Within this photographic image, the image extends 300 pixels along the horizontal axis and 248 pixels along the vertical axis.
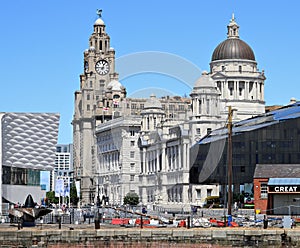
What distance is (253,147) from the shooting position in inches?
5984

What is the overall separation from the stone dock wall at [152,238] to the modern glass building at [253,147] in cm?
6493

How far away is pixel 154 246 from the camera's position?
70812 millimetres

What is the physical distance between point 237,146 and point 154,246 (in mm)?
85086

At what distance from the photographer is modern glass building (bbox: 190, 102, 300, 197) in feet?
479

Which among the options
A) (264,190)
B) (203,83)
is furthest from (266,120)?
(203,83)

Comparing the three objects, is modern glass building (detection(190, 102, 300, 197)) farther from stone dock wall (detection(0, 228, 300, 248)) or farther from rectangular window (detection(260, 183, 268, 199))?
stone dock wall (detection(0, 228, 300, 248))

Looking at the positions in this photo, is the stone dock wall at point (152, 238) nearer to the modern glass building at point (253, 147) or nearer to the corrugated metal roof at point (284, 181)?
the corrugated metal roof at point (284, 181)

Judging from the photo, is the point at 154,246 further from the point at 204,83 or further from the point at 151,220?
the point at 204,83

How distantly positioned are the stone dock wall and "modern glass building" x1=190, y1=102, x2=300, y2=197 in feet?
213

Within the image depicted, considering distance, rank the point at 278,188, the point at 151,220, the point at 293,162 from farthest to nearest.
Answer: the point at 293,162
the point at 278,188
the point at 151,220

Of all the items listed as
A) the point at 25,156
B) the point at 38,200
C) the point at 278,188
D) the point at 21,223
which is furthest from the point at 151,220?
the point at 38,200

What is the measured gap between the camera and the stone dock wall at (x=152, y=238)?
2768 inches

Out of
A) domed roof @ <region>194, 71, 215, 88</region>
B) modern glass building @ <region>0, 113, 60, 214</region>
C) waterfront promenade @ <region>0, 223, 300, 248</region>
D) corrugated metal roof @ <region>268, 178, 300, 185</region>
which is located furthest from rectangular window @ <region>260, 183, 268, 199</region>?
domed roof @ <region>194, 71, 215, 88</region>

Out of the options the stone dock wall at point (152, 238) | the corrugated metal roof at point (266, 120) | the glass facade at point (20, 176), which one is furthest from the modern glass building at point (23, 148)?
the stone dock wall at point (152, 238)
